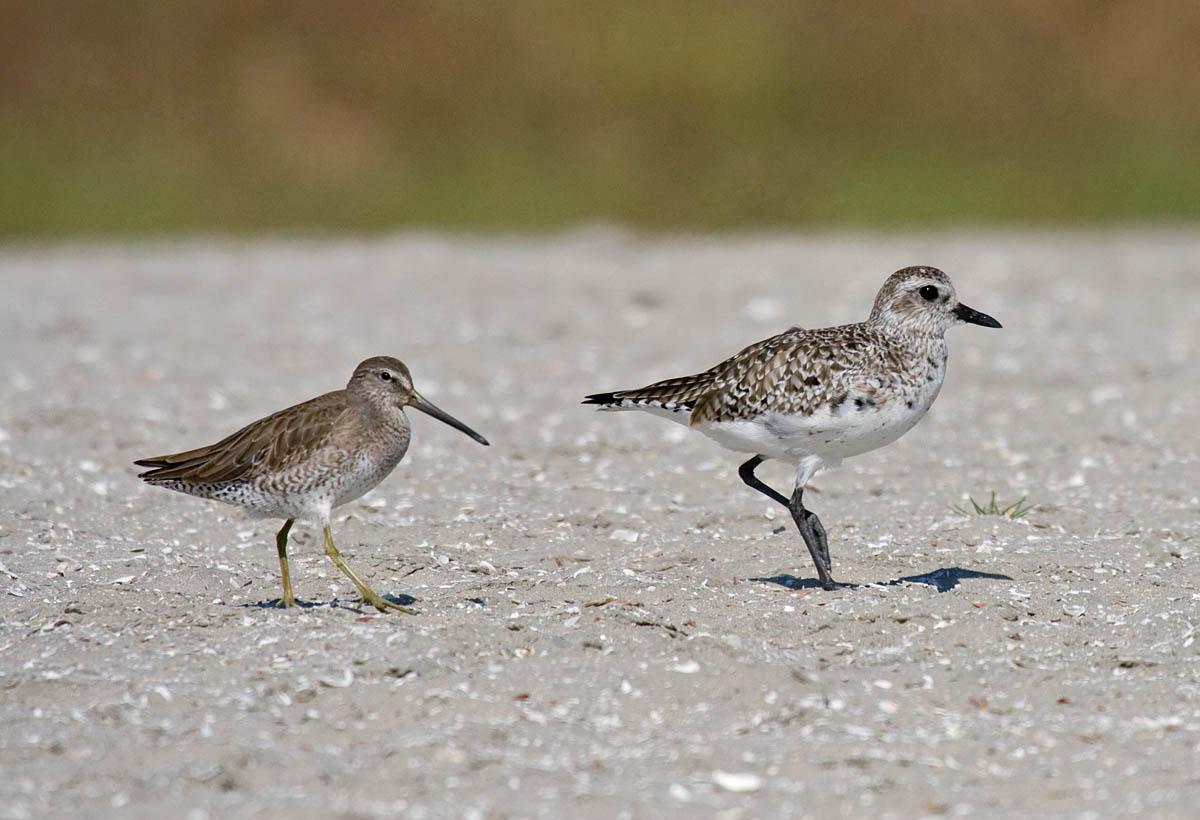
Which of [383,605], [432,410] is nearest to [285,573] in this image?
[383,605]

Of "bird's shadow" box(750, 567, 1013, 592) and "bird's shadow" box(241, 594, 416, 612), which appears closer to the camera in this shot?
"bird's shadow" box(241, 594, 416, 612)

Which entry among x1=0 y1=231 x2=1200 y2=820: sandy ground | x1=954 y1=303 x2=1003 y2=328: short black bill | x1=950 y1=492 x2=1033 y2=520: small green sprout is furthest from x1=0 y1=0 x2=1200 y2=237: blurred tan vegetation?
x1=954 y1=303 x2=1003 y2=328: short black bill

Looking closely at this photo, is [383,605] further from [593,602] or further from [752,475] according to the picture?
[752,475]

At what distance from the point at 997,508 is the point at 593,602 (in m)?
2.67

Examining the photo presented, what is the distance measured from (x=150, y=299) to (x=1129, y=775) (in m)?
12.3

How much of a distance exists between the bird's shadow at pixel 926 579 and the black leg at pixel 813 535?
0.24 feet

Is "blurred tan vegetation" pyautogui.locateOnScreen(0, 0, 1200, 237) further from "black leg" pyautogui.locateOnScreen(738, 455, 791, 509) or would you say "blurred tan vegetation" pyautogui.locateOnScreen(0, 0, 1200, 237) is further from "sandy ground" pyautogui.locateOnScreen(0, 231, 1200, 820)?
"black leg" pyautogui.locateOnScreen(738, 455, 791, 509)

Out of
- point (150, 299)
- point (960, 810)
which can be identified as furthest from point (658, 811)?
point (150, 299)

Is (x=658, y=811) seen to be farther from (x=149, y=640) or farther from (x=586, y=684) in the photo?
(x=149, y=640)

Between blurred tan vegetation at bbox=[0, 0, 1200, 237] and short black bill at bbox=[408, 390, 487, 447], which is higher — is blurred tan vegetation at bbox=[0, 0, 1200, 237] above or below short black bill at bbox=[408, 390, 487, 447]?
above

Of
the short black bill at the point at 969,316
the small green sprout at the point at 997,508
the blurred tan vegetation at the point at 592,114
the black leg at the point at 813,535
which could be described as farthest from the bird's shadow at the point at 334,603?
the blurred tan vegetation at the point at 592,114

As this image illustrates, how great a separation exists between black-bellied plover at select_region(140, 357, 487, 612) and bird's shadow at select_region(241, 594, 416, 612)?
0.06 meters

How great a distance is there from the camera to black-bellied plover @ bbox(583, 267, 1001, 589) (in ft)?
23.2

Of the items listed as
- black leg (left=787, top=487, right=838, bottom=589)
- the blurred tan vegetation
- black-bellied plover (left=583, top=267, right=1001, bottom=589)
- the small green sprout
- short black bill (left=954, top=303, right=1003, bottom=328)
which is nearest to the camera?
black-bellied plover (left=583, top=267, right=1001, bottom=589)
